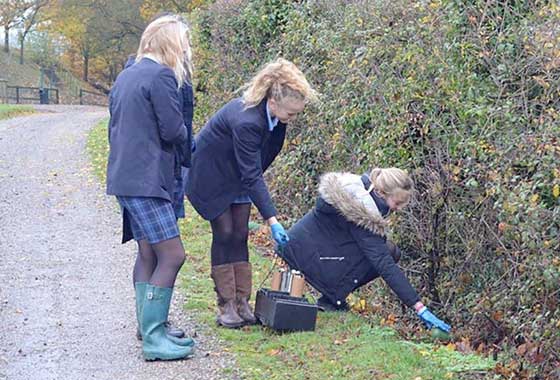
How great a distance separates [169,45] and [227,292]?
1.85 metres

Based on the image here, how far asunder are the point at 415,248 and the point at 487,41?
1783 mm

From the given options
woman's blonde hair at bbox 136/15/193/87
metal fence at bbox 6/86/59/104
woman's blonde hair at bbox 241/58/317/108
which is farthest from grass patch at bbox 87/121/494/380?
metal fence at bbox 6/86/59/104

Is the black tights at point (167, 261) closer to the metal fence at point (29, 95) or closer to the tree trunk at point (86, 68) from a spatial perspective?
the metal fence at point (29, 95)

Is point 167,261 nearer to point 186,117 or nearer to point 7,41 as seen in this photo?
point 186,117

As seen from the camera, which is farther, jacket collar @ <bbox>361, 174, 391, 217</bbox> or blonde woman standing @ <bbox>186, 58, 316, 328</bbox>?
jacket collar @ <bbox>361, 174, 391, 217</bbox>

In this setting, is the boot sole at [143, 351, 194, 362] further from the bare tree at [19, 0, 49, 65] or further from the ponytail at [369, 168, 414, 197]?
the bare tree at [19, 0, 49, 65]

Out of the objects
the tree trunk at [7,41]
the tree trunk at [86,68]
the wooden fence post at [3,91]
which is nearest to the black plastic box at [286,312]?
the wooden fence post at [3,91]

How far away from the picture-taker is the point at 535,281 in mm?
5234

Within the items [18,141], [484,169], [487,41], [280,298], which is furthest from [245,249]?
[18,141]

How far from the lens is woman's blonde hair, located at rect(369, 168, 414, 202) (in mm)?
6473

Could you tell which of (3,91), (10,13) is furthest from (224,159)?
(10,13)

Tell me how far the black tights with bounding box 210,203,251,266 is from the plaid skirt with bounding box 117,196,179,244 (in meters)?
0.75

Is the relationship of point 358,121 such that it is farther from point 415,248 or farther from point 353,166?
point 415,248

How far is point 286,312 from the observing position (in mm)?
6328
